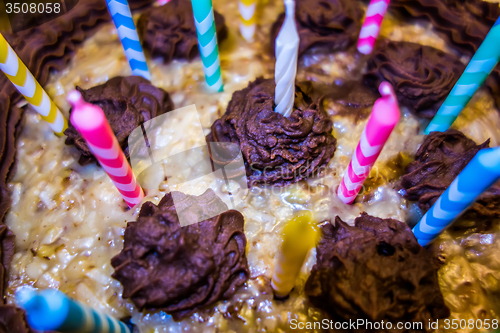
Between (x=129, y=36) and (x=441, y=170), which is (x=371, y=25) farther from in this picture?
(x=129, y=36)

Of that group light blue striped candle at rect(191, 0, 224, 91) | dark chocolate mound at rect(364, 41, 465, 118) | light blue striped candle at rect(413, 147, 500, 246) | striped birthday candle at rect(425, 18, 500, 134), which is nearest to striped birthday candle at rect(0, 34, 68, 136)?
light blue striped candle at rect(191, 0, 224, 91)

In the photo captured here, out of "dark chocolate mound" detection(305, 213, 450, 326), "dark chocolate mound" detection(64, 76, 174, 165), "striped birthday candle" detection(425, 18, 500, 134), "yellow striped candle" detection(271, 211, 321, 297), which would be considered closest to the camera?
"yellow striped candle" detection(271, 211, 321, 297)

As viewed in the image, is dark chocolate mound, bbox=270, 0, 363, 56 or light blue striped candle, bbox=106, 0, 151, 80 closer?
light blue striped candle, bbox=106, 0, 151, 80

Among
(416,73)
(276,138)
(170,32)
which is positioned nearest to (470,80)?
(416,73)

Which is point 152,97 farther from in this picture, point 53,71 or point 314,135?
point 314,135

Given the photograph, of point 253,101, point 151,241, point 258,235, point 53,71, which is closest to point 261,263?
point 258,235

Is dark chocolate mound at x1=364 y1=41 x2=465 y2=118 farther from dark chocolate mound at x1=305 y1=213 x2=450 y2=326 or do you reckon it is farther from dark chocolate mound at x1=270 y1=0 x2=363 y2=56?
dark chocolate mound at x1=305 y1=213 x2=450 y2=326
